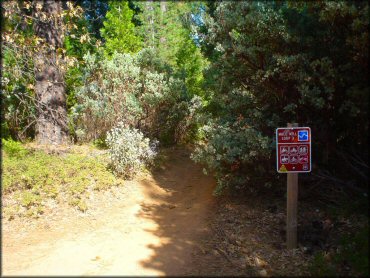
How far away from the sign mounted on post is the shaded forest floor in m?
1.25

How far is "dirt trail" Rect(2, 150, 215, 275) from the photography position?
469 cm

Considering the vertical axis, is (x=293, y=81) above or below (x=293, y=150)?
above

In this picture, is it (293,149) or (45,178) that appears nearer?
(293,149)

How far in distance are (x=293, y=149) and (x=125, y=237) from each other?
2.95 metres

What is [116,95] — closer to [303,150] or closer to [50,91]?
[50,91]

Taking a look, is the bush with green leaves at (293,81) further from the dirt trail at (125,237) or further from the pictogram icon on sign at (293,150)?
the dirt trail at (125,237)

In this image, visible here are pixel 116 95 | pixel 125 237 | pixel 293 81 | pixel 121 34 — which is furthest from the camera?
pixel 121 34

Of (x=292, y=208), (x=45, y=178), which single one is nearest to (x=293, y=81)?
(x=292, y=208)

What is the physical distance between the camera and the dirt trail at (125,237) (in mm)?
4688

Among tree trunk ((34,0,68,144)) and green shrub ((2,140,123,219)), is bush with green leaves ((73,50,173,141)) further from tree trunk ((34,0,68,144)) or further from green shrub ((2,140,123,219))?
green shrub ((2,140,123,219))

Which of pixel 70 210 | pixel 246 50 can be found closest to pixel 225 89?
pixel 246 50

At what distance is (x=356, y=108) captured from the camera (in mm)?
5773

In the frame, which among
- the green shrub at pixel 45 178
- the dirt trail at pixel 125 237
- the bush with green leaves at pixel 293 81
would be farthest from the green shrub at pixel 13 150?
the bush with green leaves at pixel 293 81

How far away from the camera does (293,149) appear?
18.4 ft
